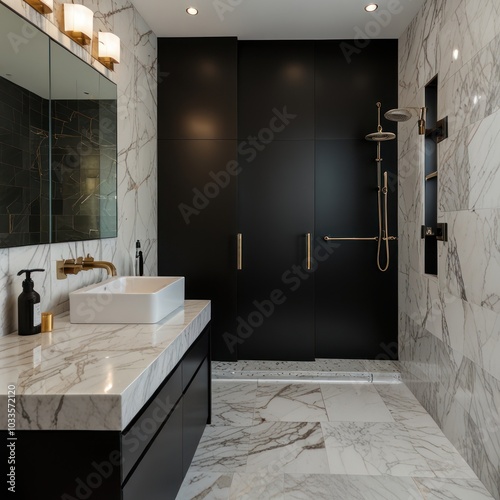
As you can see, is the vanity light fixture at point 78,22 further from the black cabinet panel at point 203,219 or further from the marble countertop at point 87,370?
the black cabinet panel at point 203,219

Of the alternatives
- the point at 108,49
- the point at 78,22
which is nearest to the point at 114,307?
the point at 78,22

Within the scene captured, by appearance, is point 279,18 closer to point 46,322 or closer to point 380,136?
point 380,136

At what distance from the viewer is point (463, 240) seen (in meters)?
2.39

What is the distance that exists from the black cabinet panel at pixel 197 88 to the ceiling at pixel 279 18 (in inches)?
4.3

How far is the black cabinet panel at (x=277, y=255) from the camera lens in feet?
12.4

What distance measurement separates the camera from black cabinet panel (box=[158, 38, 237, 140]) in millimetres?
3662

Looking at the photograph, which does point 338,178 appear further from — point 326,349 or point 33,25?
point 33,25

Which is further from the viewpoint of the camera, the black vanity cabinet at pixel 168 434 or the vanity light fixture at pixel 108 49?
the vanity light fixture at pixel 108 49

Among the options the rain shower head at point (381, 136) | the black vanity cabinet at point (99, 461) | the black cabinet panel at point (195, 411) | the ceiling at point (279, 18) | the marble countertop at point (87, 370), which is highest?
the ceiling at point (279, 18)

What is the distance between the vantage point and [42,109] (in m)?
1.95

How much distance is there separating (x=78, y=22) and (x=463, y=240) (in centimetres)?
225

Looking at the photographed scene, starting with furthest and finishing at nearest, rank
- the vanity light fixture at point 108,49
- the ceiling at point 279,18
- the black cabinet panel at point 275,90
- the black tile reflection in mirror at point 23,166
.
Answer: the black cabinet panel at point 275,90, the ceiling at point 279,18, the vanity light fixture at point 108,49, the black tile reflection in mirror at point 23,166

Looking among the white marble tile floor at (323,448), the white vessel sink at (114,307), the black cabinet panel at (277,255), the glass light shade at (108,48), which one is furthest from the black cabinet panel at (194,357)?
the glass light shade at (108,48)

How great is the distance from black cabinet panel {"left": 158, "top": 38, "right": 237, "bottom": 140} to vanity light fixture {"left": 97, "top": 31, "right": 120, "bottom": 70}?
1.11 metres
